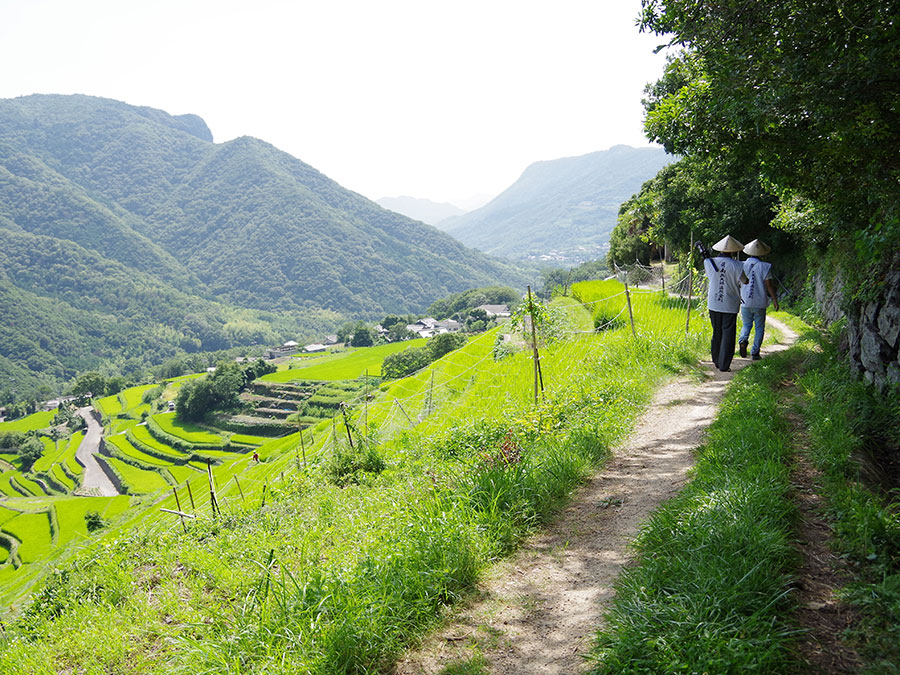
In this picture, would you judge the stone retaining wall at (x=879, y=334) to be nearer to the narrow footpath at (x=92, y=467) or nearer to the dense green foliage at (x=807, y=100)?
the dense green foliage at (x=807, y=100)

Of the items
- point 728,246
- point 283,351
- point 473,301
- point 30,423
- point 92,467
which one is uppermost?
point 728,246

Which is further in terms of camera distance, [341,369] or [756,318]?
[341,369]

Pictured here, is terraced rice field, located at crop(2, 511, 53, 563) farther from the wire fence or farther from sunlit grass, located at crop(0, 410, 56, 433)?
sunlit grass, located at crop(0, 410, 56, 433)

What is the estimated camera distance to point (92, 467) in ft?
209

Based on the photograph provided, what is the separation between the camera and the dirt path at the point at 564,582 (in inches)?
113

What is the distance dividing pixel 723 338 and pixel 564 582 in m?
5.90

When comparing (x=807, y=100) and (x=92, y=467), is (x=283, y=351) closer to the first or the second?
(x=92, y=467)

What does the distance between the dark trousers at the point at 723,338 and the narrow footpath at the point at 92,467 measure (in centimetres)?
5960

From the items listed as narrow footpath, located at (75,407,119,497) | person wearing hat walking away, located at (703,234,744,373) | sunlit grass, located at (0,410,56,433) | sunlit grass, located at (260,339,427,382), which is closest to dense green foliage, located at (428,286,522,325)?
sunlit grass, located at (260,339,427,382)

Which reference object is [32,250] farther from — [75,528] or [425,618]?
[425,618]

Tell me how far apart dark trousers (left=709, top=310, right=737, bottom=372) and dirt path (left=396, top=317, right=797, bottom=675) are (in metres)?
2.86

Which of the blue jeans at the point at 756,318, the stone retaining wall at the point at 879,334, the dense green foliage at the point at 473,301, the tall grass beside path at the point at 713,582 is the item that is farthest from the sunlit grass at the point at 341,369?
the tall grass beside path at the point at 713,582

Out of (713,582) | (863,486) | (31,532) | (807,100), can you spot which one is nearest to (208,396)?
(31,532)

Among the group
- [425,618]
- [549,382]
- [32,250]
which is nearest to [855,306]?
[549,382]
